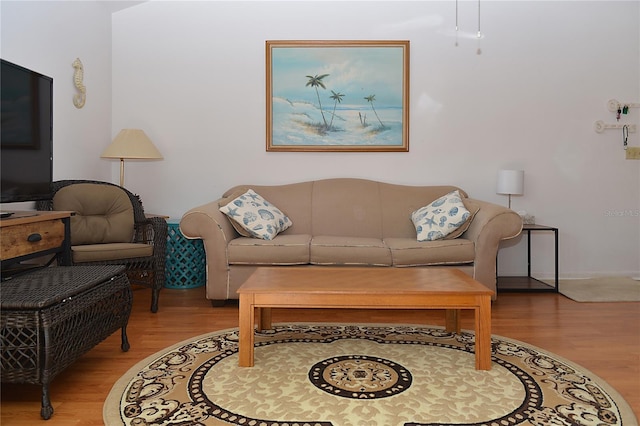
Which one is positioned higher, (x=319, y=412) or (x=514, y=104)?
(x=514, y=104)

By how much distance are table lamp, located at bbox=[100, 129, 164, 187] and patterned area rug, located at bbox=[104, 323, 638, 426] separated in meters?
1.90

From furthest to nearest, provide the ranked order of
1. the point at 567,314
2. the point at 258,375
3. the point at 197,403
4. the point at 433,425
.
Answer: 1. the point at 567,314
2. the point at 258,375
3. the point at 197,403
4. the point at 433,425

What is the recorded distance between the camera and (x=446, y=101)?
4617 millimetres

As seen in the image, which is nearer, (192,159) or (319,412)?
(319,412)

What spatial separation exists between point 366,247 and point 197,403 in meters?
1.90

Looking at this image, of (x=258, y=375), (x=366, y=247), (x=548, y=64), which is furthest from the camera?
(x=548, y=64)

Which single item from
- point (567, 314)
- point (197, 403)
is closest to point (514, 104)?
point (567, 314)

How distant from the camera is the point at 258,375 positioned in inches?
90.4

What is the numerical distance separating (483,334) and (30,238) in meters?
2.32

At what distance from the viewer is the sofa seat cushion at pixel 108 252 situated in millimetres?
3248

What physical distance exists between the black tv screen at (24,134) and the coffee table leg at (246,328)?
134 centimetres

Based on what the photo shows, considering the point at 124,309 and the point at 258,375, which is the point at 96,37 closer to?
the point at 124,309

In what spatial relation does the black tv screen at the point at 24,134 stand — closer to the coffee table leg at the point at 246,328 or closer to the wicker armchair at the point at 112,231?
the wicker armchair at the point at 112,231

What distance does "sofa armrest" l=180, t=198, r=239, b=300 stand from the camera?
3543 millimetres
